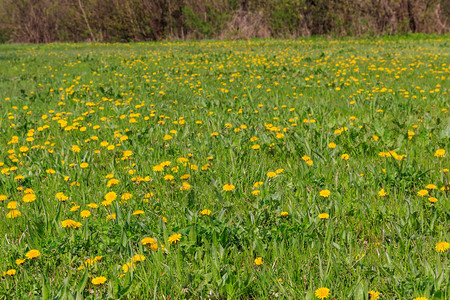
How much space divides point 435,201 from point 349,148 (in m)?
1.07

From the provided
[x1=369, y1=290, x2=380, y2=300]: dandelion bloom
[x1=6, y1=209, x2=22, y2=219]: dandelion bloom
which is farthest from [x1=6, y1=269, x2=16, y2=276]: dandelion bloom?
→ [x1=369, y1=290, x2=380, y2=300]: dandelion bloom

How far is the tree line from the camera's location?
54.3 feet

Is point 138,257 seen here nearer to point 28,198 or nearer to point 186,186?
point 186,186

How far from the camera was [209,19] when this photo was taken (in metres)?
21.1

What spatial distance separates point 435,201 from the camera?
199 cm

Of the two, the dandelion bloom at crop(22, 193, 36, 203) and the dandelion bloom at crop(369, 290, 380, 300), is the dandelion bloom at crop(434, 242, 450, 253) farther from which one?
the dandelion bloom at crop(22, 193, 36, 203)

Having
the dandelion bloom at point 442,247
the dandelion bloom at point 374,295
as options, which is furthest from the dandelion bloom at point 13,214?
the dandelion bloom at point 442,247

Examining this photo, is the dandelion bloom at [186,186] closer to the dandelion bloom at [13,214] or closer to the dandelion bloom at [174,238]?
the dandelion bloom at [174,238]

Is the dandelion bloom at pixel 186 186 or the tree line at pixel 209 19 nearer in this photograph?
the dandelion bloom at pixel 186 186

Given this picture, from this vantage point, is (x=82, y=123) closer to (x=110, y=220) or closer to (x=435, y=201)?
(x=110, y=220)

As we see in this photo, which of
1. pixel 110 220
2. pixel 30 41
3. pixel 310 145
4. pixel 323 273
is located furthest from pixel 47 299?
pixel 30 41

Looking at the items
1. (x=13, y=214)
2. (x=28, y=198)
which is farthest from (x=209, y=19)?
(x=13, y=214)

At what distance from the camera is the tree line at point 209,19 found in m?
16.6

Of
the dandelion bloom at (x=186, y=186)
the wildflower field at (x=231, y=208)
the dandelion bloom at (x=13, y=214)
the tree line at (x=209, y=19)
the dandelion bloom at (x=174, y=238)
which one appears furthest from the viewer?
the tree line at (x=209, y=19)
